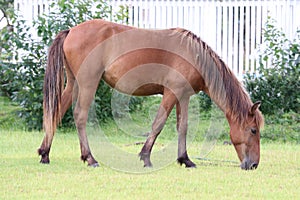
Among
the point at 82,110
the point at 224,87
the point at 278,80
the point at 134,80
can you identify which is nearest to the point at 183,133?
the point at 224,87

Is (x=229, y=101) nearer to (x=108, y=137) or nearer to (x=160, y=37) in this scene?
(x=160, y=37)

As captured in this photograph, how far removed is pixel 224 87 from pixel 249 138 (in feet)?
2.19

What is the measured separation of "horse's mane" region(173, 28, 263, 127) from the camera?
25.6ft

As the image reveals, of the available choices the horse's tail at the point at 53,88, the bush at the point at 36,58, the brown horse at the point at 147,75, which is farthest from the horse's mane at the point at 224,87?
the bush at the point at 36,58

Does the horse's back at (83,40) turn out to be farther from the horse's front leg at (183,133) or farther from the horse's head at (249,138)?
the horse's head at (249,138)

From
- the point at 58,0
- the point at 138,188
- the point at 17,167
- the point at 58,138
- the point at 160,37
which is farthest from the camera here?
the point at 58,0

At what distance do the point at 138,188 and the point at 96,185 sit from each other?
0.42m

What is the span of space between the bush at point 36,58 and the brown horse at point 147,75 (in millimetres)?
3215

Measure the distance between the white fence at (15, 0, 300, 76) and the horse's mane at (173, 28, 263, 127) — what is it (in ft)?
14.7

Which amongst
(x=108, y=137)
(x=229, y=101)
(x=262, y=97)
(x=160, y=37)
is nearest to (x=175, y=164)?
(x=229, y=101)

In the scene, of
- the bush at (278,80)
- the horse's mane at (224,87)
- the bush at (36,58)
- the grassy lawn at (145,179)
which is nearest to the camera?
the grassy lawn at (145,179)

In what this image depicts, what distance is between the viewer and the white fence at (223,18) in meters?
12.4

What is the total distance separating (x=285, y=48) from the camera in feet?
39.4

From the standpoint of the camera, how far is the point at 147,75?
26.4 ft
